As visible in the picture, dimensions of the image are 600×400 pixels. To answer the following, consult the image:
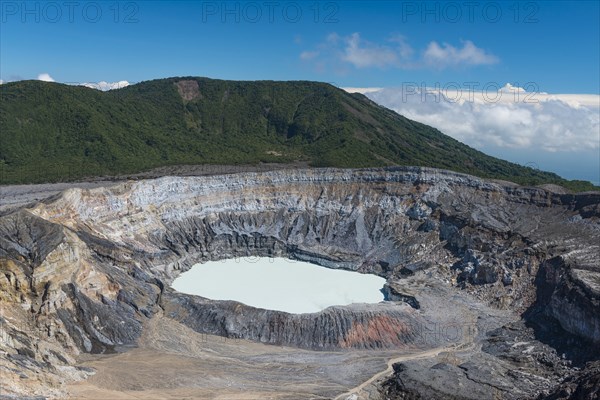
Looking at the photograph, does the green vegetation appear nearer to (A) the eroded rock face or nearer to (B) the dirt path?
(A) the eroded rock face

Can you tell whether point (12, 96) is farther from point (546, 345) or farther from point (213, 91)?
point (546, 345)

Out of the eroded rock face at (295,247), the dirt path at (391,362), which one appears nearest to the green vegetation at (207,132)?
A: the eroded rock face at (295,247)

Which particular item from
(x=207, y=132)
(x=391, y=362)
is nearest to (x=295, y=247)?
(x=391, y=362)

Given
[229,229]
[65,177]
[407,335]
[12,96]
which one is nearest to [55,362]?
[407,335]

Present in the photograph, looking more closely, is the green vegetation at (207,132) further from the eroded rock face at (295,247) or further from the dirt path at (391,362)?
the dirt path at (391,362)

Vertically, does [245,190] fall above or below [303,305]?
above
